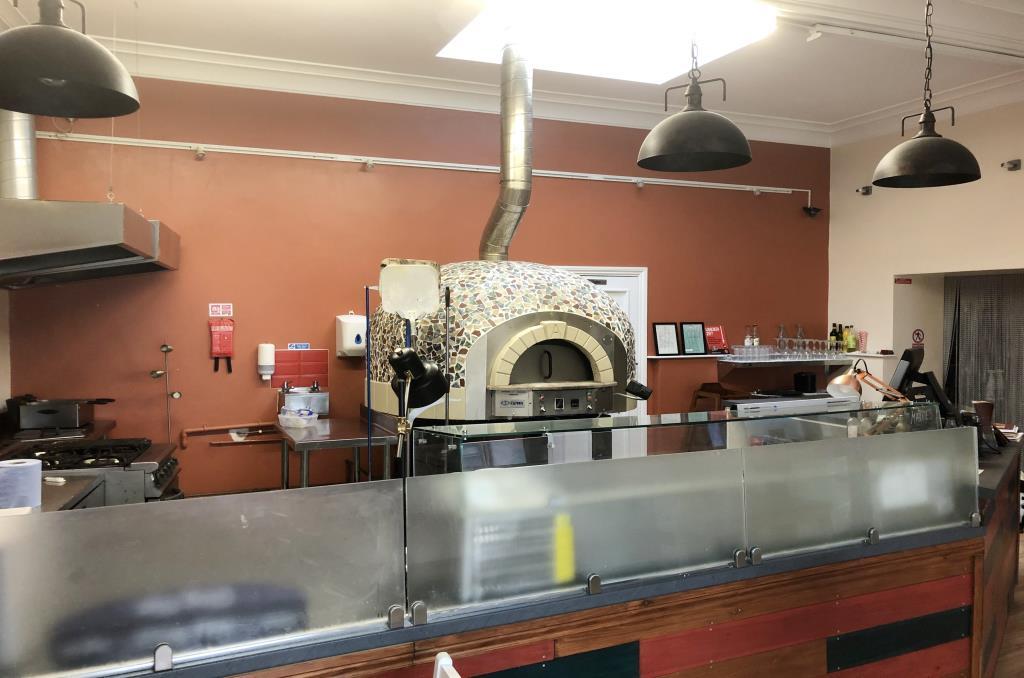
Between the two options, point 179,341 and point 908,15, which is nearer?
point 908,15

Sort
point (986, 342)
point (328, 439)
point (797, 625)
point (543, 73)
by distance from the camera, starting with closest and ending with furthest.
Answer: point (797, 625) < point (328, 439) < point (543, 73) < point (986, 342)

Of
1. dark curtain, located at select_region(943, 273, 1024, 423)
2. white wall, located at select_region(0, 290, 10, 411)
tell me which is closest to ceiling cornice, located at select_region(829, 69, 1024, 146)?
dark curtain, located at select_region(943, 273, 1024, 423)

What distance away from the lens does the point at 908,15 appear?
12.7 ft

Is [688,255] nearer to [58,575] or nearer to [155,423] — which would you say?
[155,423]

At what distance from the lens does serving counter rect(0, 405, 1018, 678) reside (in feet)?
4.79

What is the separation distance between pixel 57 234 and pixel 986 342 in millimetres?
6340

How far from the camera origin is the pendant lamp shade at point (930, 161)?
296 cm

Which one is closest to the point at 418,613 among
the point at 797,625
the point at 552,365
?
the point at 797,625

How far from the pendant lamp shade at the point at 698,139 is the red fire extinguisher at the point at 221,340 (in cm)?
287

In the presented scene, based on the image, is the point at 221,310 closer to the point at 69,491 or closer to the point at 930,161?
the point at 69,491

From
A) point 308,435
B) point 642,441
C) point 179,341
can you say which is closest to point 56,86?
point 642,441

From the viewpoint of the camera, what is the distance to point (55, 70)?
1.92 metres

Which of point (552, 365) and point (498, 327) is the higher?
point (498, 327)

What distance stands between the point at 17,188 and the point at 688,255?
4428 mm
